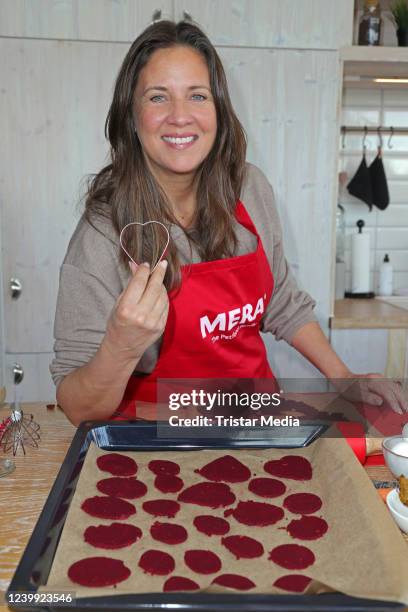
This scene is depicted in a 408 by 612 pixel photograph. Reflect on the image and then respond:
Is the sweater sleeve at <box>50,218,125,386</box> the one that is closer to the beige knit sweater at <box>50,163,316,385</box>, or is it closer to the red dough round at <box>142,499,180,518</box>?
the beige knit sweater at <box>50,163,316,385</box>

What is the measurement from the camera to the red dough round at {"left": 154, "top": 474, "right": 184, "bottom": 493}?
0.89 meters

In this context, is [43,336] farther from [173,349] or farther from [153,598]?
[153,598]

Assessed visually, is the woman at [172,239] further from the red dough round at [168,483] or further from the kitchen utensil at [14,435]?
the red dough round at [168,483]

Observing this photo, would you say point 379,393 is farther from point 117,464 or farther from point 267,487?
point 117,464

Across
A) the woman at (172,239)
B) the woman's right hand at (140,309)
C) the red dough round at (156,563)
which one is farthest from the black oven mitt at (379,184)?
the red dough round at (156,563)

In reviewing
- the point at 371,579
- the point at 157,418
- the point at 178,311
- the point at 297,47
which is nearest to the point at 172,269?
the point at 178,311

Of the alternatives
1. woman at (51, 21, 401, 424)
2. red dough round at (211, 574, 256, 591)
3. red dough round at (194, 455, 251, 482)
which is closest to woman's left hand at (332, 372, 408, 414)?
woman at (51, 21, 401, 424)

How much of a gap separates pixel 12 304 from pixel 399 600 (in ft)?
6.18

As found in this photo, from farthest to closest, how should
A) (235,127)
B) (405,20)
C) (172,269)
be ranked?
(405,20), (235,127), (172,269)

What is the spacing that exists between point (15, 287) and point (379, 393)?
4.81 feet

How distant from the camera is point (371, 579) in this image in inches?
26.4

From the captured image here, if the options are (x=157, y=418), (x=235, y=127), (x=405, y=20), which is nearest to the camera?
(x=157, y=418)

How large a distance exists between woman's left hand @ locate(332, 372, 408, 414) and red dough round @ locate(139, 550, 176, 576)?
62cm

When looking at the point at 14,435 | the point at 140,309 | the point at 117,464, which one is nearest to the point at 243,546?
the point at 117,464
